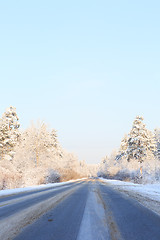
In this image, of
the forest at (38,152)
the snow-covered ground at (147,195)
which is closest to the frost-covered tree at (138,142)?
the forest at (38,152)

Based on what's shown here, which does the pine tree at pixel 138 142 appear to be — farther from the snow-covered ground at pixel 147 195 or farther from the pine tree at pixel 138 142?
the snow-covered ground at pixel 147 195

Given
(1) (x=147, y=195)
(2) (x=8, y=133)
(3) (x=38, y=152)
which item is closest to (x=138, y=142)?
(3) (x=38, y=152)

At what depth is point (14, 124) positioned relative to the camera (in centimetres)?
3778

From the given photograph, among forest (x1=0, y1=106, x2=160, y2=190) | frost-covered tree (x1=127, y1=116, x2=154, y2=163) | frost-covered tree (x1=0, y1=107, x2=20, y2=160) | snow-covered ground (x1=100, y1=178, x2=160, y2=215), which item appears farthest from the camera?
frost-covered tree (x1=127, y1=116, x2=154, y2=163)

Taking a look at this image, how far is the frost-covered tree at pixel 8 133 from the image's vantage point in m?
32.9

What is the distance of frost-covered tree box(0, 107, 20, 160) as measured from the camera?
32906 mm

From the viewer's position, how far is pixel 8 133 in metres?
33.8

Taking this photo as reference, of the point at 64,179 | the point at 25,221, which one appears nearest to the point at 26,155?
the point at 64,179

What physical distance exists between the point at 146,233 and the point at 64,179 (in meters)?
40.3

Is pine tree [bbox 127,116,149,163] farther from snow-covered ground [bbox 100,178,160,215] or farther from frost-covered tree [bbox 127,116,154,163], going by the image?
snow-covered ground [bbox 100,178,160,215]

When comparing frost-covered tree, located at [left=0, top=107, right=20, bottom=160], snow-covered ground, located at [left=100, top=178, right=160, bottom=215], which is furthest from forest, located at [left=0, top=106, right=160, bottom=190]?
snow-covered ground, located at [left=100, top=178, right=160, bottom=215]

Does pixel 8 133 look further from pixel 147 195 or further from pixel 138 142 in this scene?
pixel 147 195

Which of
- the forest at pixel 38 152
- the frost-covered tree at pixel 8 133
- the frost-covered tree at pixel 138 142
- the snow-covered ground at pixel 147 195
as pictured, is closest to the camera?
the snow-covered ground at pixel 147 195

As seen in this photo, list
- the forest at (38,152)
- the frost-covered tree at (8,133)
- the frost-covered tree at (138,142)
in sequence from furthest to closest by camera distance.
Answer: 1. the frost-covered tree at (138,142)
2. the frost-covered tree at (8,133)
3. the forest at (38,152)
